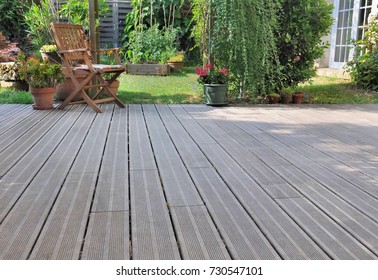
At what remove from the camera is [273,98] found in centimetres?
549

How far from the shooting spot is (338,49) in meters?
7.99

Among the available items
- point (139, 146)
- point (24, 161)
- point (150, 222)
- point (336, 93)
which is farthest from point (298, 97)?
point (150, 222)

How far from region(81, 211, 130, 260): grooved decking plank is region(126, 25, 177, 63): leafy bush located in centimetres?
667

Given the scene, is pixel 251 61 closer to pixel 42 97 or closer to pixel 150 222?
pixel 42 97

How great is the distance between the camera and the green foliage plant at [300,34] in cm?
531

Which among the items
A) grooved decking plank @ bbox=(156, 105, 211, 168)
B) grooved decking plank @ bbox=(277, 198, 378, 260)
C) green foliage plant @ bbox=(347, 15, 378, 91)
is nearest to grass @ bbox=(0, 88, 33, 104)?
grooved decking plank @ bbox=(156, 105, 211, 168)

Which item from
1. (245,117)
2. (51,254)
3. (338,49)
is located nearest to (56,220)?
(51,254)

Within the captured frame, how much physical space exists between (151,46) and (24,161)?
20.1ft

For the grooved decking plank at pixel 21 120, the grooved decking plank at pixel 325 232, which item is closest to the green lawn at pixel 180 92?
the grooved decking plank at pixel 21 120

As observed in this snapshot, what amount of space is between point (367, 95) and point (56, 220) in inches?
215

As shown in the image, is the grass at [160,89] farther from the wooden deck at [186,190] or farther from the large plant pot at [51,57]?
the wooden deck at [186,190]

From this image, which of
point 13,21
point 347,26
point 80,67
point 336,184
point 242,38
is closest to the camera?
point 336,184

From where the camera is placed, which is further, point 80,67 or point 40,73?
point 80,67
